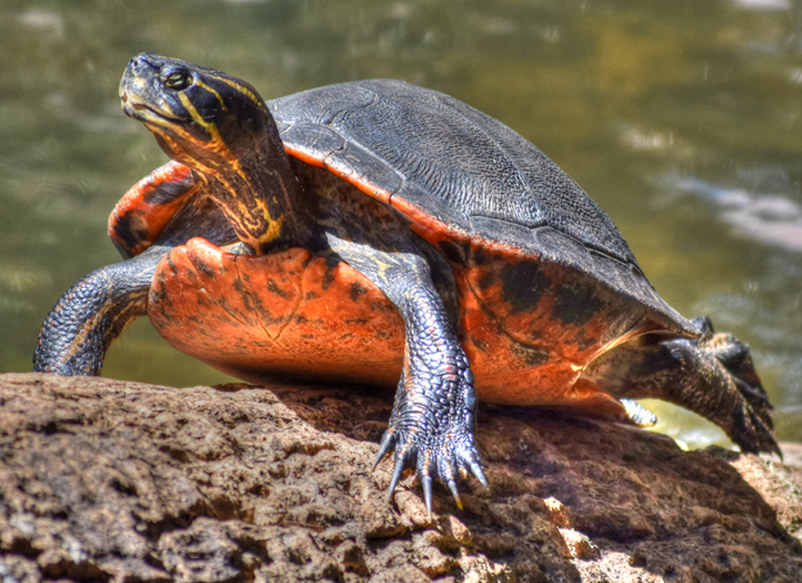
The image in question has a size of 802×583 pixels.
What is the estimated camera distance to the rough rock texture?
774 millimetres

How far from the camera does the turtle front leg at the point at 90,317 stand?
1618 mm

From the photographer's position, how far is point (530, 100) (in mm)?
3994

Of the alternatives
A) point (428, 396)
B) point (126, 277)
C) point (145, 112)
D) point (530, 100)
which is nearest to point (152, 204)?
point (126, 277)

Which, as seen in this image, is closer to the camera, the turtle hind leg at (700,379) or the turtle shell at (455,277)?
the turtle shell at (455,277)

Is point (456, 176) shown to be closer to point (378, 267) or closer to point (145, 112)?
point (378, 267)

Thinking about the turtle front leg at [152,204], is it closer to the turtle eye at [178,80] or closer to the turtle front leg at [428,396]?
the turtle eye at [178,80]

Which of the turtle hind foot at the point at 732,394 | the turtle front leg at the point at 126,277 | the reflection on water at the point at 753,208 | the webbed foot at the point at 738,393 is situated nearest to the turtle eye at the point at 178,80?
the turtle front leg at the point at 126,277

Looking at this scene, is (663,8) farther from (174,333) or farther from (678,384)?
(174,333)

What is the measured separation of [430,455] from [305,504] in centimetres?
26

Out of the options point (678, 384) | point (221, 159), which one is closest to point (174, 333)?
point (221, 159)

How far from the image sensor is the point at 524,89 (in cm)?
396

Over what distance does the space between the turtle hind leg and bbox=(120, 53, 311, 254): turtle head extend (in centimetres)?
106

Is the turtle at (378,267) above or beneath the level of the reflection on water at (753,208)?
beneath

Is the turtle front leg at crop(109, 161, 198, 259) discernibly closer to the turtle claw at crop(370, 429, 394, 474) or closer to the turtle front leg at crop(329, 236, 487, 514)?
the turtle front leg at crop(329, 236, 487, 514)
